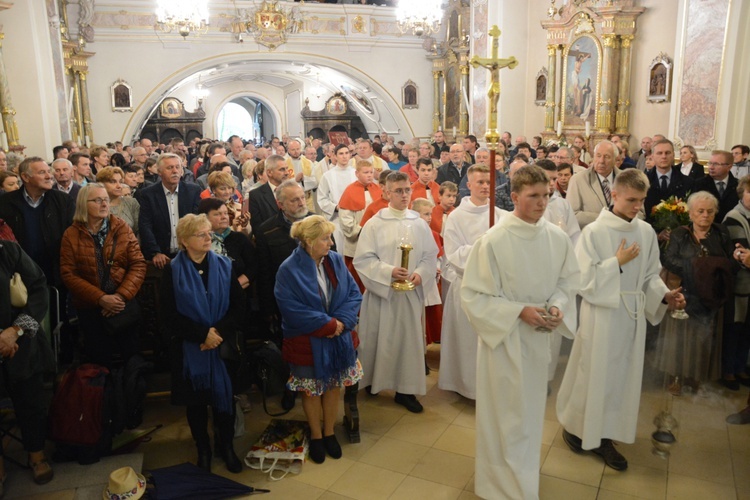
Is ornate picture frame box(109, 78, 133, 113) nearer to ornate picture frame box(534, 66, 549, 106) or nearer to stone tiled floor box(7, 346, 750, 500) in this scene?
ornate picture frame box(534, 66, 549, 106)

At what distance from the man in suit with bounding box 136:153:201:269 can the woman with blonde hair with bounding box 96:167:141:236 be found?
0.51 feet

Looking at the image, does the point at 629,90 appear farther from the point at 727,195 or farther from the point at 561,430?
the point at 561,430

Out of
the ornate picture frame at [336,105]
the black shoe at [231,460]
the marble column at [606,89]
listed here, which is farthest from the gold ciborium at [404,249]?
the ornate picture frame at [336,105]

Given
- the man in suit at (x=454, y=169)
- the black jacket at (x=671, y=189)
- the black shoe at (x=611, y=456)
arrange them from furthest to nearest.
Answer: the man in suit at (x=454, y=169), the black jacket at (x=671, y=189), the black shoe at (x=611, y=456)

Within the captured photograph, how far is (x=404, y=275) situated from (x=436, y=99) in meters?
15.8

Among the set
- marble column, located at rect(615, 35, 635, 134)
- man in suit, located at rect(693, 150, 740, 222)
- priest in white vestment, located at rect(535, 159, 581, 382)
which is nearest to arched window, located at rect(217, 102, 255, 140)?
marble column, located at rect(615, 35, 635, 134)

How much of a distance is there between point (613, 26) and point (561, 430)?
33.0 ft

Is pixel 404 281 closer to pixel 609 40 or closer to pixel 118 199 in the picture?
pixel 118 199

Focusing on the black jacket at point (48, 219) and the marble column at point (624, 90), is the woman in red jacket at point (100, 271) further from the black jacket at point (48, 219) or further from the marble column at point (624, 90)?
the marble column at point (624, 90)

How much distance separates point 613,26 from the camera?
11914 millimetres

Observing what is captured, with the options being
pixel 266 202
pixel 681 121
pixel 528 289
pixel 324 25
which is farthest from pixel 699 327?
pixel 324 25

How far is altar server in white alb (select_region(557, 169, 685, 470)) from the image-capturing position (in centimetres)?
362

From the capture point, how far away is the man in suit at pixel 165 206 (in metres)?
5.17

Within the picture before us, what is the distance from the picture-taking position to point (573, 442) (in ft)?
13.1
